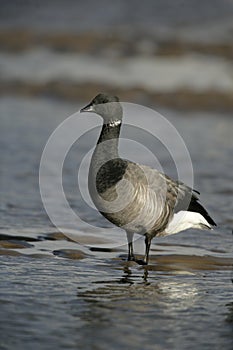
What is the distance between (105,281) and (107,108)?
180 cm

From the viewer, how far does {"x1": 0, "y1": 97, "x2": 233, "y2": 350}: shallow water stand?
18.6ft

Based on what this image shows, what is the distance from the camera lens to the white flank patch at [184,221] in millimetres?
8109

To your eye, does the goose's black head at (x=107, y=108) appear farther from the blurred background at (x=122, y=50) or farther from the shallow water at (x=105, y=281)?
the blurred background at (x=122, y=50)

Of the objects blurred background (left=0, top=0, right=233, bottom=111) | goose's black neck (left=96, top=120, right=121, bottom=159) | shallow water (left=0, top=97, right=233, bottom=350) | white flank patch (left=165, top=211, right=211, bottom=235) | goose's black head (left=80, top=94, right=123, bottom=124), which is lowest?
shallow water (left=0, top=97, right=233, bottom=350)

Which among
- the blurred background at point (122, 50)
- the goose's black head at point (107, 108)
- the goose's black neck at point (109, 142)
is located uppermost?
the blurred background at point (122, 50)

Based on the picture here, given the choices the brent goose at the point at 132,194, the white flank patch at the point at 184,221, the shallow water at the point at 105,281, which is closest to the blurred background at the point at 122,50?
the shallow water at the point at 105,281

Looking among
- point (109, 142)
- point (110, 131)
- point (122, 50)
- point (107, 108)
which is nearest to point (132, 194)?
point (109, 142)

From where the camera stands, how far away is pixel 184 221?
322 inches

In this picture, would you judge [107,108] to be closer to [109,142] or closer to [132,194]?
[109,142]

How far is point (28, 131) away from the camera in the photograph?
15.0 m

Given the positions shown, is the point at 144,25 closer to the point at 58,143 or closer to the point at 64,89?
the point at 64,89

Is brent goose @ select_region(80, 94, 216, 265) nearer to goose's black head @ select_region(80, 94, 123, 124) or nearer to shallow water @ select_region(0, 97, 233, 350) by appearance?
goose's black head @ select_region(80, 94, 123, 124)

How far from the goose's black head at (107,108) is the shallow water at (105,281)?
1325mm

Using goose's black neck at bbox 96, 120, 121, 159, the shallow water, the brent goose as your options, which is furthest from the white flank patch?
goose's black neck at bbox 96, 120, 121, 159
